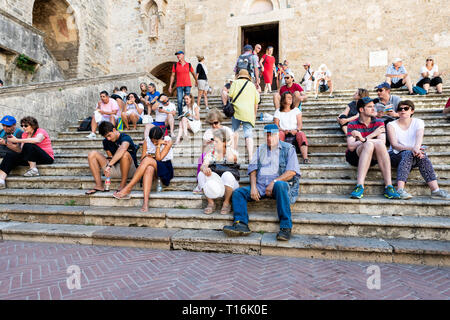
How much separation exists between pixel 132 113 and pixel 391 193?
5939mm

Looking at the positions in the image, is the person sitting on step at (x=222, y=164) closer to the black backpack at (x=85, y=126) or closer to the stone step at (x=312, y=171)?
the stone step at (x=312, y=171)

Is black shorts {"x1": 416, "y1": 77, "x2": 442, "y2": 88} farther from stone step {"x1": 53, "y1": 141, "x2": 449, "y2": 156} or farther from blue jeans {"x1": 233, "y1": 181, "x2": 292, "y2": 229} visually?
blue jeans {"x1": 233, "y1": 181, "x2": 292, "y2": 229}

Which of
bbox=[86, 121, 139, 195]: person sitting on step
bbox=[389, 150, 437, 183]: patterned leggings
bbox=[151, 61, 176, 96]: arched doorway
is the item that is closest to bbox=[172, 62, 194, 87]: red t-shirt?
bbox=[86, 121, 139, 195]: person sitting on step

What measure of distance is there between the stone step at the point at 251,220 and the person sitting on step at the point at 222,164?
0.18 m

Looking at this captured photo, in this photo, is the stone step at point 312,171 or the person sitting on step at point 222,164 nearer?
the person sitting on step at point 222,164

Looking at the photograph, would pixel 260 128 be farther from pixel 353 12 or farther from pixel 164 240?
pixel 353 12

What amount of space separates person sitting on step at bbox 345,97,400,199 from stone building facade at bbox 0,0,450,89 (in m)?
8.58

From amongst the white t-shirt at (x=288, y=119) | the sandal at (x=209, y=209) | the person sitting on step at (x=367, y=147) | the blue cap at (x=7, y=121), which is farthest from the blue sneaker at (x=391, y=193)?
the blue cap at (x=7, y=121)

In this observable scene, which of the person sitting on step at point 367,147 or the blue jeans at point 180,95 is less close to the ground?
the blue jeans at point 180,95

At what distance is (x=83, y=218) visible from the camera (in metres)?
3.93

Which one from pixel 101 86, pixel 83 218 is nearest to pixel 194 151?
pixel 83 218

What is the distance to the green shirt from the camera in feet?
15.5

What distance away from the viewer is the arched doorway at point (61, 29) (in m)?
14.3
